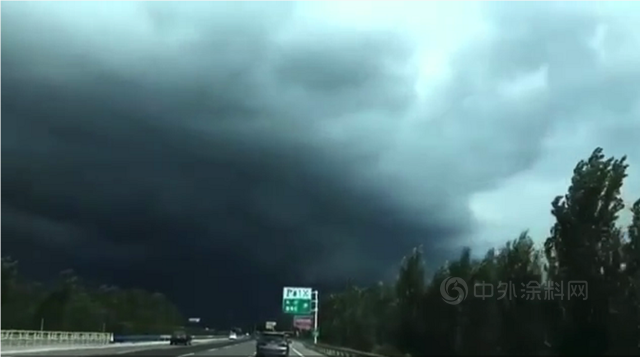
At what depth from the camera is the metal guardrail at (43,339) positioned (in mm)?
64588

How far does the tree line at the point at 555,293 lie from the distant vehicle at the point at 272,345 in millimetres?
25995

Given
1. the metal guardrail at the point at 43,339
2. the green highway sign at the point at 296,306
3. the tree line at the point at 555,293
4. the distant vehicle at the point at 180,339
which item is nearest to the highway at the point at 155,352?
the green highway sign at the point at 296,306

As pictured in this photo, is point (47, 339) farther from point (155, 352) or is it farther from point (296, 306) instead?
point (296, 306)

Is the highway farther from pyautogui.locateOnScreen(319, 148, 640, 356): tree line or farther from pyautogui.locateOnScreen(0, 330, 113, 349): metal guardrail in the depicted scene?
pyautogui.locateOnScreen(319, 148, 640, 356): tree line

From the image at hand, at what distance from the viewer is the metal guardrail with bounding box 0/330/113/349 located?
64588 mm

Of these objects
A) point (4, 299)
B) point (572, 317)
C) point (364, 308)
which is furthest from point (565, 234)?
point (4, 299)

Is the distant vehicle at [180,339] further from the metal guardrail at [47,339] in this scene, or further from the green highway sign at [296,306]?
Answer: the green highway sign at [296,306]

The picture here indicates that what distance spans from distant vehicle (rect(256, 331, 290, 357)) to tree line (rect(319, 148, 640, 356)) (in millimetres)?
25995

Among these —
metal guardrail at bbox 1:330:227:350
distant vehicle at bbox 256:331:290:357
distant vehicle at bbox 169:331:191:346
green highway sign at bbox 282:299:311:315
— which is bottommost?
distant vehicle at bbox 169:331:191:346

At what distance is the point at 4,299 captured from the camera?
83688 mm

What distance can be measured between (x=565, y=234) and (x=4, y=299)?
68.9m

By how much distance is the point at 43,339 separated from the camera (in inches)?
2948

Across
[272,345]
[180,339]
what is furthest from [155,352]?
[180,339]

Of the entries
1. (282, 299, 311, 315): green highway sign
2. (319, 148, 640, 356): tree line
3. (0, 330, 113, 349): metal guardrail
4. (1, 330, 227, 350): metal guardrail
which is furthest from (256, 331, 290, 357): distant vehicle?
(319, 148, 640, 356): tree line
